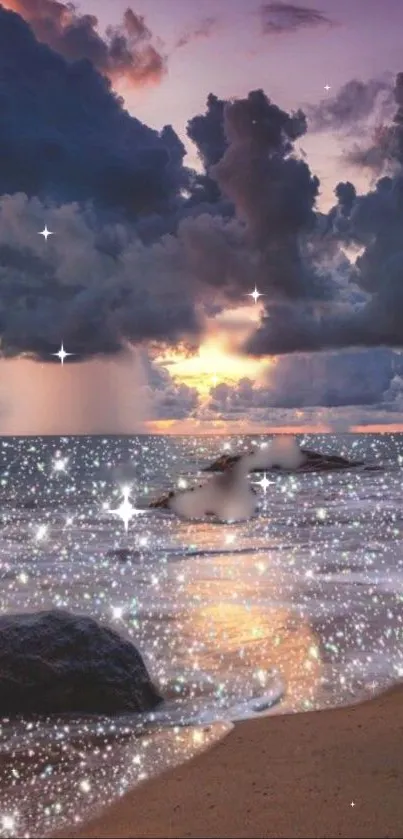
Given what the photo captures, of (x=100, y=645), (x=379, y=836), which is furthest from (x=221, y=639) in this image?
(x=379, y=836)

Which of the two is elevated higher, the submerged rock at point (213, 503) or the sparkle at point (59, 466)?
the submerged rock at point (213, 503)

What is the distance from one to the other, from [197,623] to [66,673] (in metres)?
4.57

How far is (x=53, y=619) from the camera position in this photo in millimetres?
9906

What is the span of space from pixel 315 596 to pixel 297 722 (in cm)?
791

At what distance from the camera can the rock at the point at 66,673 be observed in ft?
30.7

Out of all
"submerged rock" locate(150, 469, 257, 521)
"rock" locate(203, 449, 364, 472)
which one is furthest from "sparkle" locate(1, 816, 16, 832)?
"rock" locate(203, 449, 364, 472)

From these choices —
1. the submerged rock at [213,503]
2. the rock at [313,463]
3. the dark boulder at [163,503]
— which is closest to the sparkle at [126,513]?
the dark boulder at [163,503]

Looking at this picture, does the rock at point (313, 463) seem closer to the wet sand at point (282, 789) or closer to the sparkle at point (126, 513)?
the sparkle at point (126, 513)

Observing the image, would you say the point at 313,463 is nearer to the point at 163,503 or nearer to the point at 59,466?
the point at 163,503

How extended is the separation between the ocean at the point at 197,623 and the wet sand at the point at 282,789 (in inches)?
17.2

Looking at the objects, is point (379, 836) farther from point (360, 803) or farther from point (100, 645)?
point (100, 645)

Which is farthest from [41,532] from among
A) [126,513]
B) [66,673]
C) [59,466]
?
[59,466]

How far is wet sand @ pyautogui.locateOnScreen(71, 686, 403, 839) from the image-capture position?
19.8 ft

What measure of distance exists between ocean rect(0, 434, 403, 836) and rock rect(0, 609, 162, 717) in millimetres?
295
